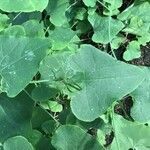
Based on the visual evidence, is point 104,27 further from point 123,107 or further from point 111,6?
point 123,107

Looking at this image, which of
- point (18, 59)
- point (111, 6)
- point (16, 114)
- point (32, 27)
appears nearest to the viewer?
point (18, 59)

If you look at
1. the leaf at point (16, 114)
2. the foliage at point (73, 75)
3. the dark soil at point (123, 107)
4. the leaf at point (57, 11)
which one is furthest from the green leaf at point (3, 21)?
the dark soil at point (123, 107)

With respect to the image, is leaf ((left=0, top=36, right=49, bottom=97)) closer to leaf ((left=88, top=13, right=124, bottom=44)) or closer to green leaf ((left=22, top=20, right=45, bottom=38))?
green leaf ((left=22, top=20, right=45, bottom=38))

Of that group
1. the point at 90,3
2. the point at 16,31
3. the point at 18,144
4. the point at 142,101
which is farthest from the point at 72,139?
the point at 90,3

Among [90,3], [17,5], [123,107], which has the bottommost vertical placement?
[123,107]

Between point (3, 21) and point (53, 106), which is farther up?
point (3, 21)

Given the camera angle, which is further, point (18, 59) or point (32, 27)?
point (32, 27)

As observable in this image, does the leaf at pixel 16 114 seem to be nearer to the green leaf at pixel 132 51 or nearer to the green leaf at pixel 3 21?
the green leaf at pixel 3 21

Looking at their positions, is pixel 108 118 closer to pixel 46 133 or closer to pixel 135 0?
pixel 46 133
